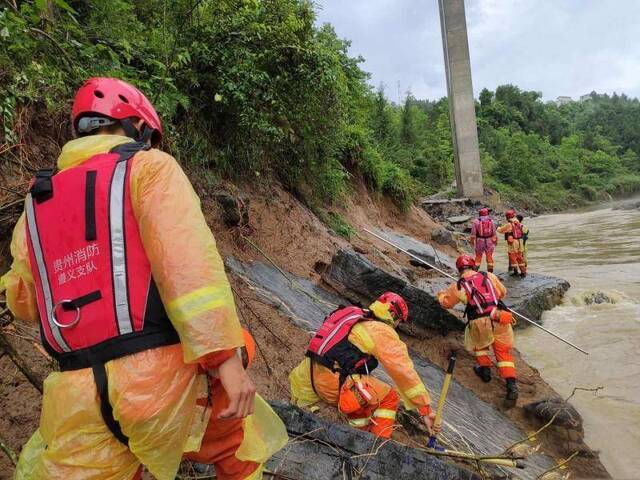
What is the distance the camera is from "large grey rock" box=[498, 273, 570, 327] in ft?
28.1

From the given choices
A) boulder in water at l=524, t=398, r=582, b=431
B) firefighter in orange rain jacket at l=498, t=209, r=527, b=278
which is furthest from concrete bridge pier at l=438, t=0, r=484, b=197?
boulder in water at l=524, t=398, r=582, b=431

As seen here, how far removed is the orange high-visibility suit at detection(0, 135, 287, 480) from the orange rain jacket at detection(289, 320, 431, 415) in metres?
2.27

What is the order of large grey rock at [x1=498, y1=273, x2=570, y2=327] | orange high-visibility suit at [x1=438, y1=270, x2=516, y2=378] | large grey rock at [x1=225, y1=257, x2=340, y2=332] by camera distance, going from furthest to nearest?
large grey rock at [x1=498, y1=273, x2=570, y2=327] < orange high-visibility suit at [x1=438, y1=270, x2=516, y2=378] < large grey rock at [x1=225, y1=257, x2=340, y2=332]

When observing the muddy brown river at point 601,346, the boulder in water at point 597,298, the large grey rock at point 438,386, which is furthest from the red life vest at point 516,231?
the large grey rock at point 438,386

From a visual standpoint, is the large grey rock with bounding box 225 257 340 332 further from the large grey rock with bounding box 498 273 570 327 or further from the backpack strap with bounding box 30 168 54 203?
the large grey rock with bounding box 498 273 570 327

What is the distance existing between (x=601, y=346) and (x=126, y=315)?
7.94 metres

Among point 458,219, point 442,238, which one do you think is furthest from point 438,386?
point 458,219

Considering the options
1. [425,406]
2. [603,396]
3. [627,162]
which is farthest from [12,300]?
[627,162]

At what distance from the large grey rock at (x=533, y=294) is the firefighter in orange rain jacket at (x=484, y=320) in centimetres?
266

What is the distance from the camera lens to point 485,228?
1212 cm

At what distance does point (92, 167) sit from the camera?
140 centimetres

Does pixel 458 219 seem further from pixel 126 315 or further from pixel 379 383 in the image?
pixel 126 315

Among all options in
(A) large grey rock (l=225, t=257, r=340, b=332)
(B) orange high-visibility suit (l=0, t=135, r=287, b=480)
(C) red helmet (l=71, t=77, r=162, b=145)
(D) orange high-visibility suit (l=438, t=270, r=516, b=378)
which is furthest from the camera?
(D) orange high-visibility suit (l=438, t=270, r=516, b=378)

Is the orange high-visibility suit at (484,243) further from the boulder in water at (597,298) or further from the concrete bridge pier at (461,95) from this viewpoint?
the concrete bridge pier at (461,95)
